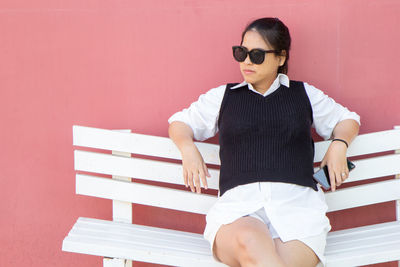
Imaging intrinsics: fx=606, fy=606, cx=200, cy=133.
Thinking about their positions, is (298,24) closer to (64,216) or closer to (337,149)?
(337,149)

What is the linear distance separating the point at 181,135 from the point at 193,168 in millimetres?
232

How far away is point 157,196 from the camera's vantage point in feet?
10.4

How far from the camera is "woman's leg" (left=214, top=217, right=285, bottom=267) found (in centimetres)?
245

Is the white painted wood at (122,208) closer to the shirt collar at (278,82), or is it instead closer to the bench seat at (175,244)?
the bench seat at (175,244)

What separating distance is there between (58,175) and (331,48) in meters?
1.67

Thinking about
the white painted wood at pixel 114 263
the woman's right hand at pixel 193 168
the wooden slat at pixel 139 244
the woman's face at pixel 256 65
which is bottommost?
the white painted wood at pixel 114 263

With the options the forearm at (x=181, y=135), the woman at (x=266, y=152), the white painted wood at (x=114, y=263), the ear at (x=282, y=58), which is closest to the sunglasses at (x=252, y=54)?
the woman at (x=266, y=152)

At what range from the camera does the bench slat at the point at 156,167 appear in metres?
3.15

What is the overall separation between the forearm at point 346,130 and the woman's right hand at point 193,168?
2.28ft

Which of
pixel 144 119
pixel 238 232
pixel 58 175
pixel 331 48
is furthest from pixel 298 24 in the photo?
pixel 58 175

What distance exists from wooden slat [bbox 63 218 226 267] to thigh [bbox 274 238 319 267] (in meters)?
0.29

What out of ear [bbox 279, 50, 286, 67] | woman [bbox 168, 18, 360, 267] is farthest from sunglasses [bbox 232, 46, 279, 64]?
ear [bbox 279, 50, 286, 67]

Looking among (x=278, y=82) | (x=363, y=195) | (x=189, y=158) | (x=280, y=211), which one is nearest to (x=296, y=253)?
(x=280, y=211)

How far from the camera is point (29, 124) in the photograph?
3.38 metres
